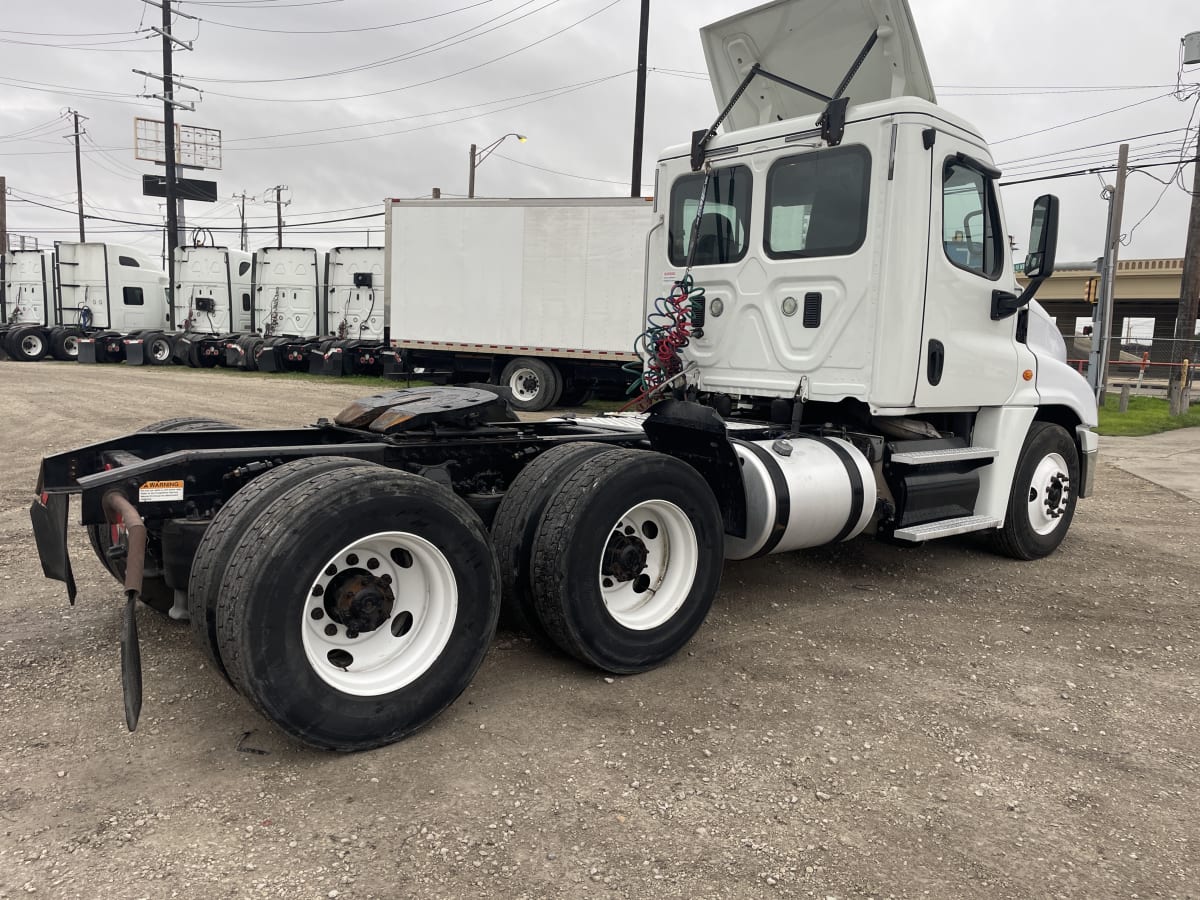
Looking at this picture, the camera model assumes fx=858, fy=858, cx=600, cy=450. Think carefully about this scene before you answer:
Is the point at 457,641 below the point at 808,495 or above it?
below

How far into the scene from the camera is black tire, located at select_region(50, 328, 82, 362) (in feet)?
91.0

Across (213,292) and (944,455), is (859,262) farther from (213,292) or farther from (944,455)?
(213,292)

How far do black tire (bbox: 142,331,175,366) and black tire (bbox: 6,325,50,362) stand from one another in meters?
4.01

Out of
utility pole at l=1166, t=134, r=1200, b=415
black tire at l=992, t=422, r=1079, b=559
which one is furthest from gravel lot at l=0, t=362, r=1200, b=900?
utility pole at l=1166, t=134, r=1200, b=415

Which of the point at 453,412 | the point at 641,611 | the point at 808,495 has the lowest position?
the point at 641,611

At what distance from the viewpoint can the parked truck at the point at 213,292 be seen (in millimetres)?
27109

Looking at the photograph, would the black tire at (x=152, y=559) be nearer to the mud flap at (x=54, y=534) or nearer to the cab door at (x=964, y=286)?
the mud flap at (x=54, y=534)

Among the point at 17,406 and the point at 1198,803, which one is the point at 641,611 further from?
the point at 17,406

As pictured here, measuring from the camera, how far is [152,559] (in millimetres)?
3604

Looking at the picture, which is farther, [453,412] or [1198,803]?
[453,412]

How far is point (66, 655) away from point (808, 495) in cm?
381

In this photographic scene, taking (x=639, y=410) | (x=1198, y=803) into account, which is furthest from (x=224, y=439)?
(x=1198, y=803)

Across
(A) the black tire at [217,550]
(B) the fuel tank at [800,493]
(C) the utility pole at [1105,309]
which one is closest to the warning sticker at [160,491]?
(A) the black tire at [217,550]

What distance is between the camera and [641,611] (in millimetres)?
4113
